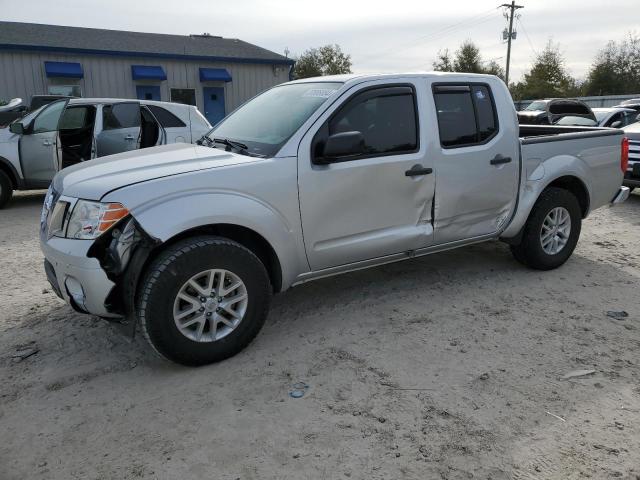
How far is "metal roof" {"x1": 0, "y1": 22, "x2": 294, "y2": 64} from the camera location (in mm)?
19094

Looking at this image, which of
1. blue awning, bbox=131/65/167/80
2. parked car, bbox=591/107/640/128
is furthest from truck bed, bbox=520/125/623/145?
blue awning, bbox=131/65/167/80

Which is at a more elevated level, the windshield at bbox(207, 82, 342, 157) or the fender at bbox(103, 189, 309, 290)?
the windshield at bbox(207, 82, 342, 157)

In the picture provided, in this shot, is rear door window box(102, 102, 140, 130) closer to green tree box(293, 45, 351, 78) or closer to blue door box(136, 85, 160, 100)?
blue door box(136, 85, 160, 100)

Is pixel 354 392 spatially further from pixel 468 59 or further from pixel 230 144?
pixel 468 59

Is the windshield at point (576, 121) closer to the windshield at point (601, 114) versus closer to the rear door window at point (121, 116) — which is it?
the windshield at point (601, 114)

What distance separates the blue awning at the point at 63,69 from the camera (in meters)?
18.8

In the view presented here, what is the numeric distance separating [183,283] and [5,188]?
6.99 meters

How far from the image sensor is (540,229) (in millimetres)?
4914

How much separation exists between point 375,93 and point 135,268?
214 cm

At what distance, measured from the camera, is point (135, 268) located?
121 inches

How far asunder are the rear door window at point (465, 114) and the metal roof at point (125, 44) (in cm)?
1874

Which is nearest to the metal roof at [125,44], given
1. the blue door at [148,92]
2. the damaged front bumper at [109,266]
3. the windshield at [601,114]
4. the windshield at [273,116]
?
the blue door at [148,92]

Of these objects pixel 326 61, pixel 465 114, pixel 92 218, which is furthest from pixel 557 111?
pixel 326 61

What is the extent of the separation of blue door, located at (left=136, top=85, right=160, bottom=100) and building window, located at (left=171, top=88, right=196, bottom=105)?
0.67 m
